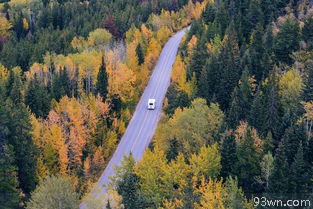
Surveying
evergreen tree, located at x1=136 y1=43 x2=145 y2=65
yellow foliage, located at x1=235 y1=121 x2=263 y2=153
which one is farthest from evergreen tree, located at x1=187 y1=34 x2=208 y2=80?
yellow foliage, located at x1=235 y1=121 x2=263 y2=153

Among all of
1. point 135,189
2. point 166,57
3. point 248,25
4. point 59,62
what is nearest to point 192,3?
point 166,57

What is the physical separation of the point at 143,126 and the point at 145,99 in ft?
37.2

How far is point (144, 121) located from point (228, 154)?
3173 centimetres

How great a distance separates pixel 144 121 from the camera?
89.1 m

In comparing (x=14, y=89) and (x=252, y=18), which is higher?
(x=252, y=18)

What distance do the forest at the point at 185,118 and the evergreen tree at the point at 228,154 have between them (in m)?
0.14

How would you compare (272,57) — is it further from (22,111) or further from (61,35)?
(61,35)

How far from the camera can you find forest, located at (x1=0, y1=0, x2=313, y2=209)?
184ft

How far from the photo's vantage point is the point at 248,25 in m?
96.8

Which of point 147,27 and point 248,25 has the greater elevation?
point 248,25

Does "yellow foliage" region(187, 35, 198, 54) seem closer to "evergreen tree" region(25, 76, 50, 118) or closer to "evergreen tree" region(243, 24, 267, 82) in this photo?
"evergreen tree" region(243, 24, 267, 82)

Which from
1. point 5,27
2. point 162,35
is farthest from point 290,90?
point 5,27

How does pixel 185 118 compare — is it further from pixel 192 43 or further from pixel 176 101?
pixel 192 43

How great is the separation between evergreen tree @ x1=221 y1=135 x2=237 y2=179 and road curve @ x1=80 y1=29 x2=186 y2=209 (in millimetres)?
16636
